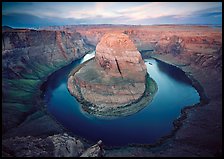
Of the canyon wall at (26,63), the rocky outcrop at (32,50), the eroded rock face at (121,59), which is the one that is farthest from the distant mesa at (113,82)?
the rocky outcrop at (32,50)

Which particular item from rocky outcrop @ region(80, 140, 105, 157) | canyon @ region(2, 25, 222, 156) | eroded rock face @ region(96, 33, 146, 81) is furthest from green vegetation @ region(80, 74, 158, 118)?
rocky outcrop @ region(80, 140, 105, 157)

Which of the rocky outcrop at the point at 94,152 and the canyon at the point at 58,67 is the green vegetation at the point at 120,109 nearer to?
the canyon at the point at 58,67

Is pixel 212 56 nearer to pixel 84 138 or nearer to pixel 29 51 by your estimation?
pixel 84 138

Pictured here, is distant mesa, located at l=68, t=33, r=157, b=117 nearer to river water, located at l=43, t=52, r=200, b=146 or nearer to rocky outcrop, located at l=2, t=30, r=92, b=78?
river water, located at l=43, t=52, r=200, b=146

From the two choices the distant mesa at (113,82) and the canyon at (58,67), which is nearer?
the canyon at (58,67)

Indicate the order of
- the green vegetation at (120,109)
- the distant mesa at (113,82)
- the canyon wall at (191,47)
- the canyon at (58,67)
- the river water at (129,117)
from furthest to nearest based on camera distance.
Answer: the canyon wall at (191,47) → the distant mesa at (113,82) → the green vegetation at (120,109) → the river water at (129,117) → the canyon at (58,67)

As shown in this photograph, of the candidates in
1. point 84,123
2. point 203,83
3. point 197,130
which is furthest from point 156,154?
point 203,83
